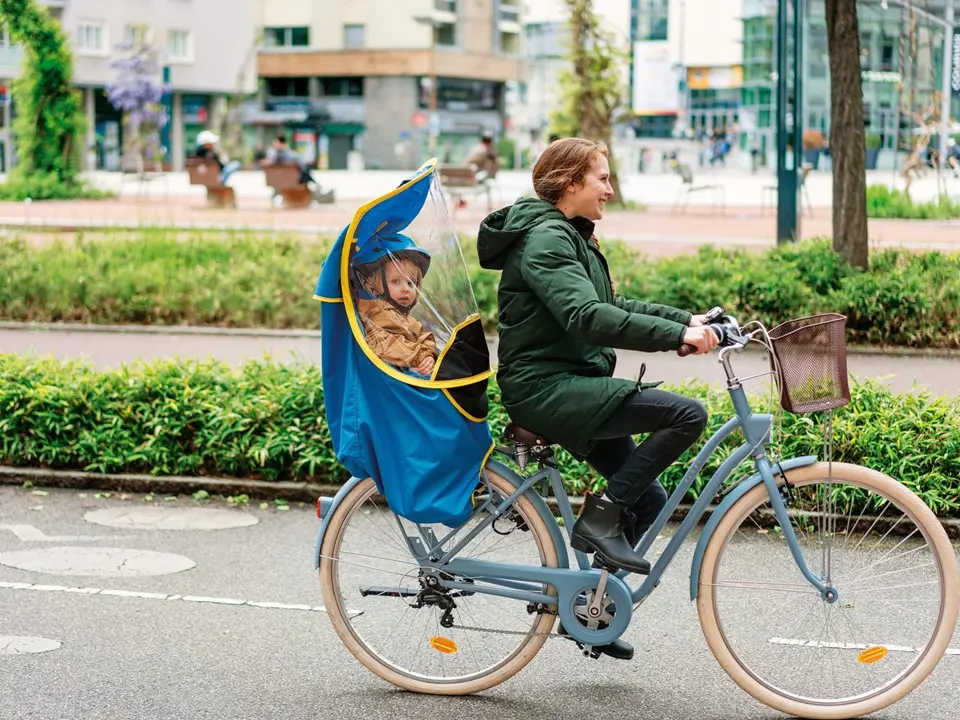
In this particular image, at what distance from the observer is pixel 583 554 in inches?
175

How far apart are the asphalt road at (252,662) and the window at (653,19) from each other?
Answer: 74.1 m

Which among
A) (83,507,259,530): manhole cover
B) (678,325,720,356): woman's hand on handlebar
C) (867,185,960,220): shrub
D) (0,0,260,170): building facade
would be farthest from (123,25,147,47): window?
(678,325,720,356): woman's hand on handlebar

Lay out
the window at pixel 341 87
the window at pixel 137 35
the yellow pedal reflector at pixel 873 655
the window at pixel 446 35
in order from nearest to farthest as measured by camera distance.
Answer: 1. the yellow pedal reflector at pixel 873 655
2. the window at pixel 137 35
3. the window at pixel 341 87
4. the window at pixel 446 35

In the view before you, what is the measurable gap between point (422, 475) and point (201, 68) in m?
64.8

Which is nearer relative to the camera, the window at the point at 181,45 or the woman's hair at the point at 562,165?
the woman's hair at the point at 562,165

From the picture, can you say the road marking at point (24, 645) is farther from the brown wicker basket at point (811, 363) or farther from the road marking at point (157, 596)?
the brown wicker basket at point (811, 363)

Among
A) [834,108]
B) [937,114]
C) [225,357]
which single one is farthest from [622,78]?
[225,357]

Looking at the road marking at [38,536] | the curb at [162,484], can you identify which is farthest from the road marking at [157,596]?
the curb at [162,484]

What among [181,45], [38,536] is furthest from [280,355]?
[181,45]

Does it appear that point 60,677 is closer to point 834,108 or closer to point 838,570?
point 838,570

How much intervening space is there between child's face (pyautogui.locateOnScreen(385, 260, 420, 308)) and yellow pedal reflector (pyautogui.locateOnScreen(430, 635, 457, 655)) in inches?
44.4

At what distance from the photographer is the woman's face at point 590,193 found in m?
4.28

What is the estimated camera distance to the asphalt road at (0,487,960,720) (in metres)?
4.50

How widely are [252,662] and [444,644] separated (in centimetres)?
73
